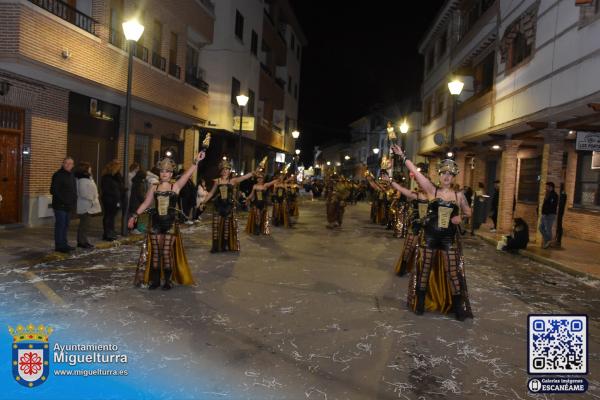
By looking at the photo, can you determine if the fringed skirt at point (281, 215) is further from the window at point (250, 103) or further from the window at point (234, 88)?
the window at point (250, 103)

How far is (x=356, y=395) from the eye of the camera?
424cm

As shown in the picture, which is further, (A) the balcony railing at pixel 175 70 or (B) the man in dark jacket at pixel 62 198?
(A) the balcony railing at pixel 175 70

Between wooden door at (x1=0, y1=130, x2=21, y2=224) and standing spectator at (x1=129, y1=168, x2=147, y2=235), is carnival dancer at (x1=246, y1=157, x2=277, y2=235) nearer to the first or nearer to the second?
standing spectator at (x1=129, y1=168, x2=147, y2=235)

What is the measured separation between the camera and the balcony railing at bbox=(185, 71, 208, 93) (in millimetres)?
21616

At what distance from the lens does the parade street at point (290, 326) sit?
444 centimetres

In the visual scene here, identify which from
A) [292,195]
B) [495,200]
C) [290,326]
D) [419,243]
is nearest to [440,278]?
[419,243]

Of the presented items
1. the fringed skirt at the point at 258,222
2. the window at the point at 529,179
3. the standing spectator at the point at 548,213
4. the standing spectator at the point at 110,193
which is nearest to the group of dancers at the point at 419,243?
the standing spectator at the point at 110,193

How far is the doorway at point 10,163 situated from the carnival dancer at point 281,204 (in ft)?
25.9

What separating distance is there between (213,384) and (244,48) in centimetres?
2391

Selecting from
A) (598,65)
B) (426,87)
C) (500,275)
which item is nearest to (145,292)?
(500,275)

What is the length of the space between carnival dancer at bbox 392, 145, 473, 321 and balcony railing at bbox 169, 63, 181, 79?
47.0ft

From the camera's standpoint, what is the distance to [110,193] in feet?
37.6

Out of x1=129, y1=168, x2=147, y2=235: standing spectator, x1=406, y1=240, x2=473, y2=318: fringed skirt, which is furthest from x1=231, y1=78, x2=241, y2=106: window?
x1=406, y1=240, x2=473, y2=318: fringed skirt

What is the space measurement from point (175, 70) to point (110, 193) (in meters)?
9.33
